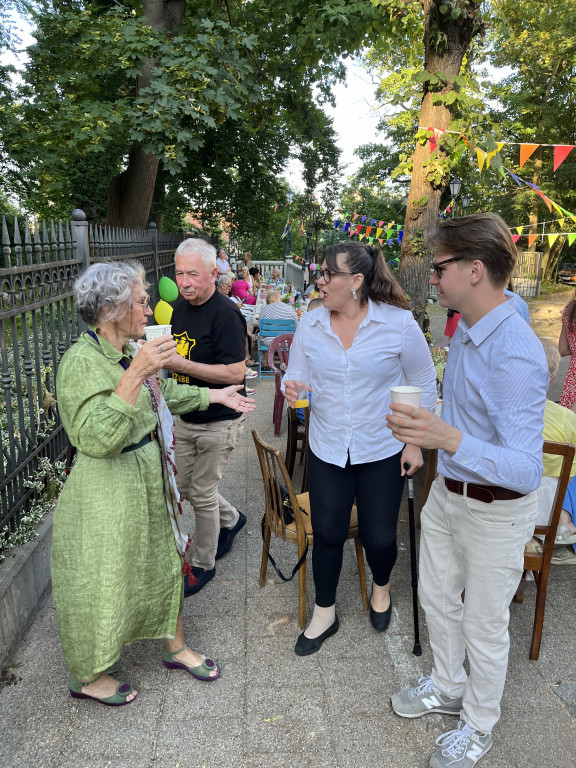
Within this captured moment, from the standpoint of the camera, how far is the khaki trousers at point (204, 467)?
300cm

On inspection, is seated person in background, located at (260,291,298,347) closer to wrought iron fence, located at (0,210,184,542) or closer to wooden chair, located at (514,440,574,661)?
wrought iron fence, located at (0,210,184,542)

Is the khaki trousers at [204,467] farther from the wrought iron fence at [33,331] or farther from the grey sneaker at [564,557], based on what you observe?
the grey sneaker at [564,557]

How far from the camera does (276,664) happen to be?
8.35 feet

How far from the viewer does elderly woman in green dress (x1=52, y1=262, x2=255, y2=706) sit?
190cm

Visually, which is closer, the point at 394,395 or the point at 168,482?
the point at 394,395

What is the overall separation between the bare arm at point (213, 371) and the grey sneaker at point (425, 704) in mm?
1679

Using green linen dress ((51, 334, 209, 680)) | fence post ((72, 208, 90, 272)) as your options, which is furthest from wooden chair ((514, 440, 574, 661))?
fence post ((72, 208, 90, 272))

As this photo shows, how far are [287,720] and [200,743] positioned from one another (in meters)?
0.36

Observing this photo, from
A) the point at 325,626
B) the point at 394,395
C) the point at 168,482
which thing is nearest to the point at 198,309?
the point at 168,482

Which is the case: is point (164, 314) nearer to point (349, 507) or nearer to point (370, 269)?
point (370, 269)

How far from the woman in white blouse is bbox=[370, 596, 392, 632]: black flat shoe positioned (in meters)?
0.37

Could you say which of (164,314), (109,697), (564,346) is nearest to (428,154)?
(564,346)

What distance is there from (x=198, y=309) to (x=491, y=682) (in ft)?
7.11

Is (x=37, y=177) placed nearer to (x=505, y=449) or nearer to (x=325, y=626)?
(x=325, y=626)
